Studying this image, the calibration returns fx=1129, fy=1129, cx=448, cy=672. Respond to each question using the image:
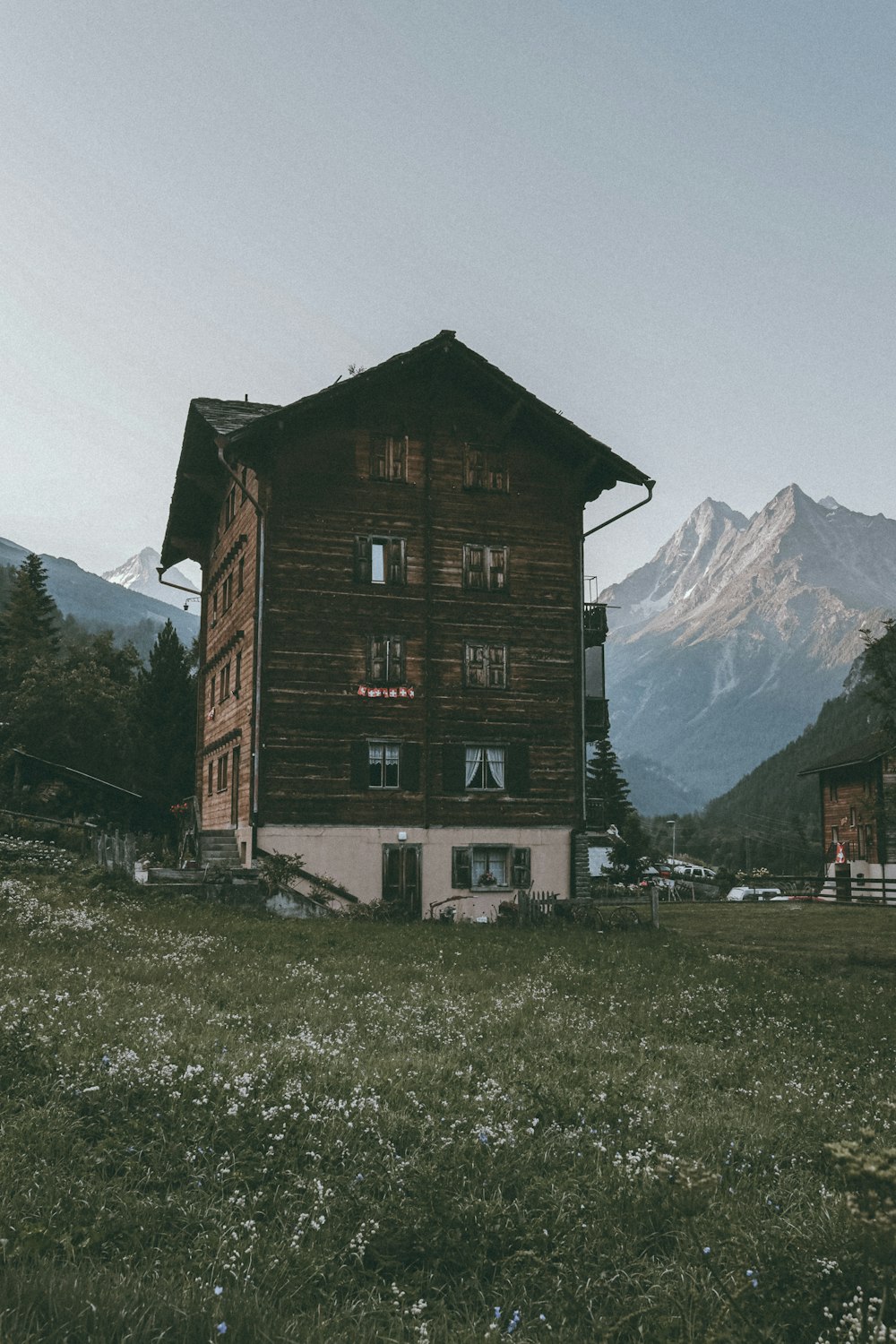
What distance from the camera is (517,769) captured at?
38062mm

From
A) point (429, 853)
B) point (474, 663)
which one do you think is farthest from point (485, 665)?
point (429, 853)

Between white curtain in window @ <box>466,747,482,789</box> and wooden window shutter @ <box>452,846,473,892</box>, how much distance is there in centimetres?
212

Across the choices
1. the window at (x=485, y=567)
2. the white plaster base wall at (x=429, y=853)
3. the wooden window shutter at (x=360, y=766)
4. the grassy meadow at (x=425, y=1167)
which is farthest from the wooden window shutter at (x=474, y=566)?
the grassy meadow at (x=425, y=1167)

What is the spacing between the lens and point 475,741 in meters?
37.6

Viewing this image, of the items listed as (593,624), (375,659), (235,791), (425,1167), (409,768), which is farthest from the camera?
(593,624)

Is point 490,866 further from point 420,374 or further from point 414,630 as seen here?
point 420,374

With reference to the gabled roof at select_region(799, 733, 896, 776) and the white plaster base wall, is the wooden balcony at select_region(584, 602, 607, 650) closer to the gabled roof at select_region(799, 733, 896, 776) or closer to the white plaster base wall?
the white plaster base wall

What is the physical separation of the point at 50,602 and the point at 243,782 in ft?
217

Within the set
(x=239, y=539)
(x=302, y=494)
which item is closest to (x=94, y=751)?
(x=239, y=539)

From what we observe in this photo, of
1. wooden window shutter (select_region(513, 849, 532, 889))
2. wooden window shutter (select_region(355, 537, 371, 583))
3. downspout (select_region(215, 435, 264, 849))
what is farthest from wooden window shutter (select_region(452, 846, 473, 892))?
wooden window shutter (select_region(355, 537, 371, 583))

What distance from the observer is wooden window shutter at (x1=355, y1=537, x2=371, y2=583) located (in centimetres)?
3719

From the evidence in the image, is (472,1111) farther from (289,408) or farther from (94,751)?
(94,751)

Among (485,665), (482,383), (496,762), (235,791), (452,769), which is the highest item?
(482,383)

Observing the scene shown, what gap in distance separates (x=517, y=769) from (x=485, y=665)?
12.0ft
